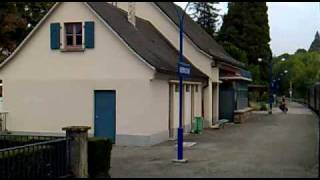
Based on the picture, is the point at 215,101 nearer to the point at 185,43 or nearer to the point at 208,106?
the point at 208,106

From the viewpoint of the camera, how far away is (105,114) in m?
22.2

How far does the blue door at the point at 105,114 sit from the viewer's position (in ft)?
72.5

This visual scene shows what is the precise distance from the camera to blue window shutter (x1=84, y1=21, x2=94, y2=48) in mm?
22375

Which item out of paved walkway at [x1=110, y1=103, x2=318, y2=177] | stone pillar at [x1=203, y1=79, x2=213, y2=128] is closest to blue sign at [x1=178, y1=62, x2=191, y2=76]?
paved walkway at [x1=110, y1=103, x2=318, y2=177]

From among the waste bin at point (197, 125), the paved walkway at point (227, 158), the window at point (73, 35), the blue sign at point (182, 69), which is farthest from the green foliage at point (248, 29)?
the blue sign at point (182, 69)

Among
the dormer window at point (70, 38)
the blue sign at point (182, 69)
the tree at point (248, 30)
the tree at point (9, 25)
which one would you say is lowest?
the blue sign at point (182, 69)

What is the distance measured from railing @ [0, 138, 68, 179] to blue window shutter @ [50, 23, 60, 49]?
1046 centimetres

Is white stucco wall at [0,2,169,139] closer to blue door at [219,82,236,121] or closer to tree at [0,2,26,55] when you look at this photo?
blue door at [219,82,236,121]

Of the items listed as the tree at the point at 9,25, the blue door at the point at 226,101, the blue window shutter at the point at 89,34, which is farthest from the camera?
the tree at the point at 9,25

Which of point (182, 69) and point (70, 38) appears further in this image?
point (70, 38)

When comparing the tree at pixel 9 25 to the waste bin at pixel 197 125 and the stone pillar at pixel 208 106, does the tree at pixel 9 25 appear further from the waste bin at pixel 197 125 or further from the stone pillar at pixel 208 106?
the waste bin at pixel 197 125

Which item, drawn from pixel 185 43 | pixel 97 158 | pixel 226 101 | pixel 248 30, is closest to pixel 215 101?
pixel 226 101

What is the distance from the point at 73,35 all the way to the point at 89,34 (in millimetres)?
914

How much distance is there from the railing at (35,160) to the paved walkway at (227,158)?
1.88 meters
